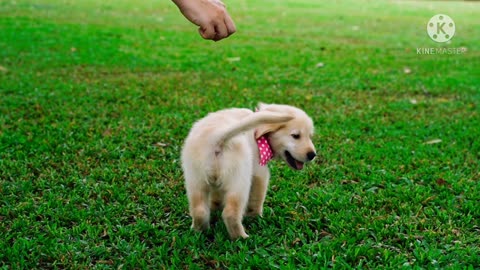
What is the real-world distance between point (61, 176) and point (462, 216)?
9.94 feet

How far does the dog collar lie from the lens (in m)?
3.80

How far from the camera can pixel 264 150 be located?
151 inches

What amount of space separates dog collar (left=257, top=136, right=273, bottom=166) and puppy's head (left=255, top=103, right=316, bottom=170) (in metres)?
0.04

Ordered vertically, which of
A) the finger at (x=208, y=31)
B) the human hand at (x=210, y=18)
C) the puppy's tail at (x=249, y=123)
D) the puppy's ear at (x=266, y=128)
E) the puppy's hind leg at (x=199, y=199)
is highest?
the human hand at (x=210, y=18)

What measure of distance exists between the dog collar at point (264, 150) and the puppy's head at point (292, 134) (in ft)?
0.14

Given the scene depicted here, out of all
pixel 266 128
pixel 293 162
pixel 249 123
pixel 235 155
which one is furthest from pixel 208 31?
pixel 293 162

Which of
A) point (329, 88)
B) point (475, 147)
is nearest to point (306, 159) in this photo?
point (475, 147)

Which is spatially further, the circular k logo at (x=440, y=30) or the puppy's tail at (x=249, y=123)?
the circular k logo at (x=440, y=30)

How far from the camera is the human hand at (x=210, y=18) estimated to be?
3.11 meters

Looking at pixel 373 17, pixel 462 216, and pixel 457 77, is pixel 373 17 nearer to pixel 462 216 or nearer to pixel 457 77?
pixel 457 77

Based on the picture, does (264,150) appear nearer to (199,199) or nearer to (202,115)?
(199,199)

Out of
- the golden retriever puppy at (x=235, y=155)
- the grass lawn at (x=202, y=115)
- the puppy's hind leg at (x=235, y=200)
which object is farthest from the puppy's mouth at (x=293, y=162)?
the puppy's hind leg at (x=235, y=200)

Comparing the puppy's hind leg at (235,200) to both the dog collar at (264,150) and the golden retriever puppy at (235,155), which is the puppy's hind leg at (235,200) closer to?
the golden retriever puppy at (235,155)

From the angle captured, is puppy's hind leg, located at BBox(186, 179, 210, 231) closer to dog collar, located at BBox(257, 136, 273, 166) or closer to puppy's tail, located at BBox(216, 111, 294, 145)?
puppy's tail, located at BBox(216, 111, 294, 145)
